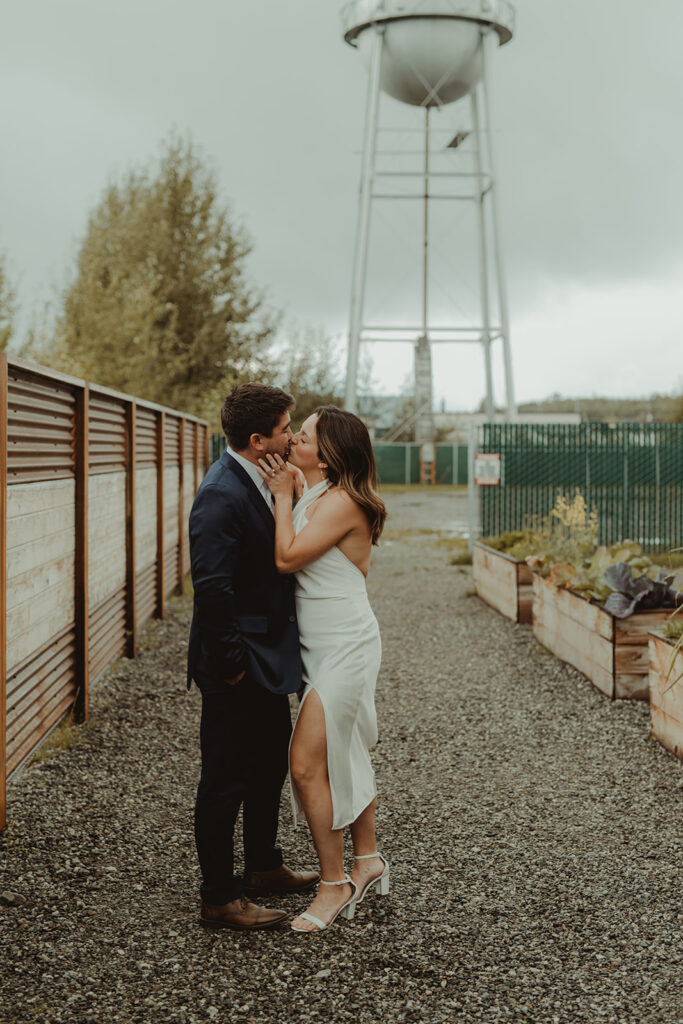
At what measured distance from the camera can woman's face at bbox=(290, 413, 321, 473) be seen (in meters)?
3.65

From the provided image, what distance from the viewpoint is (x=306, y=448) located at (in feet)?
12.0

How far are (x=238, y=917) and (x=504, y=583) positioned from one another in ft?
22.5

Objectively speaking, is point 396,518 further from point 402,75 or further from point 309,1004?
point 309,1004

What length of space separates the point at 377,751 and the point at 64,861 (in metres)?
2.09

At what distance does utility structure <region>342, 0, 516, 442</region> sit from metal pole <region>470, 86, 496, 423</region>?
0.03m

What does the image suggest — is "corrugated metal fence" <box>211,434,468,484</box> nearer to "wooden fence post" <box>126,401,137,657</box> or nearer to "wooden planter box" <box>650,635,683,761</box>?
"wooden fence post" <box>126,401,137,657</box>

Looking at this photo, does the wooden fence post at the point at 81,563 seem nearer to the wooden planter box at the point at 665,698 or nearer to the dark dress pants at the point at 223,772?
the dark dress pants at the point at 223,772

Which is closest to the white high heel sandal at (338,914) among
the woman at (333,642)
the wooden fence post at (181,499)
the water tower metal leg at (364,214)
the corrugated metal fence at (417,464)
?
the woman at (333,642)

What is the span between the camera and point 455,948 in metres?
3.29

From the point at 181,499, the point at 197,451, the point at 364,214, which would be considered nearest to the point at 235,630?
the point at 181,499

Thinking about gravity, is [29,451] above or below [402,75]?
below

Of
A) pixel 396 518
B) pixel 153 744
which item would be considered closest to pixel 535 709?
pixel 153 744

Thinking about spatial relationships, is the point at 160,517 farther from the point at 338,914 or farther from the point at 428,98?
the point at 428,98

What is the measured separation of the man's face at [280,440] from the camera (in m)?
3.51
